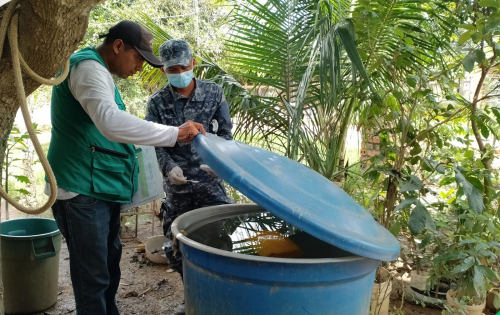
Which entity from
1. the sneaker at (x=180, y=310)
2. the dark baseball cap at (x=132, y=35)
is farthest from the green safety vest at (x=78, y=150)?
the sneaker at (x=180, y=310)

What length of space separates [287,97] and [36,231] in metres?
1.94

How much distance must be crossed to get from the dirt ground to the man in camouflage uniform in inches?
25.2

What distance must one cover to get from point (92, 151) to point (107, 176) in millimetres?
136

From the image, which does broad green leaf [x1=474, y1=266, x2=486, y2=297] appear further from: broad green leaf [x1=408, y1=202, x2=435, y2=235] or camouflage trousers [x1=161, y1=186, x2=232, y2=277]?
camouflage trousers [x1=161, y1=186, x2=232, y2=277]

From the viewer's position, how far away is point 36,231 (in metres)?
2.66

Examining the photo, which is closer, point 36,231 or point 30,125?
point 30,125

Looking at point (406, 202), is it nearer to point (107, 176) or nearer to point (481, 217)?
point (481, 217)

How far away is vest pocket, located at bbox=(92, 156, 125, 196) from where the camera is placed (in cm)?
173

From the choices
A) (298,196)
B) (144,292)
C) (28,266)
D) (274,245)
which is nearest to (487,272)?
(274,245)

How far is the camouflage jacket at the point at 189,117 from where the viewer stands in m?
2.30

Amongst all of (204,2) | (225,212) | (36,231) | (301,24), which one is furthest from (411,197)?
(204,2)

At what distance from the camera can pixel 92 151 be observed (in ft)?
5.63

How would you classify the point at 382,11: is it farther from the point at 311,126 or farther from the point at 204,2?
the point at 204,2

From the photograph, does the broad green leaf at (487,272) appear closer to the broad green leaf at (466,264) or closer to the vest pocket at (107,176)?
the broad green leaf at (466,264)
